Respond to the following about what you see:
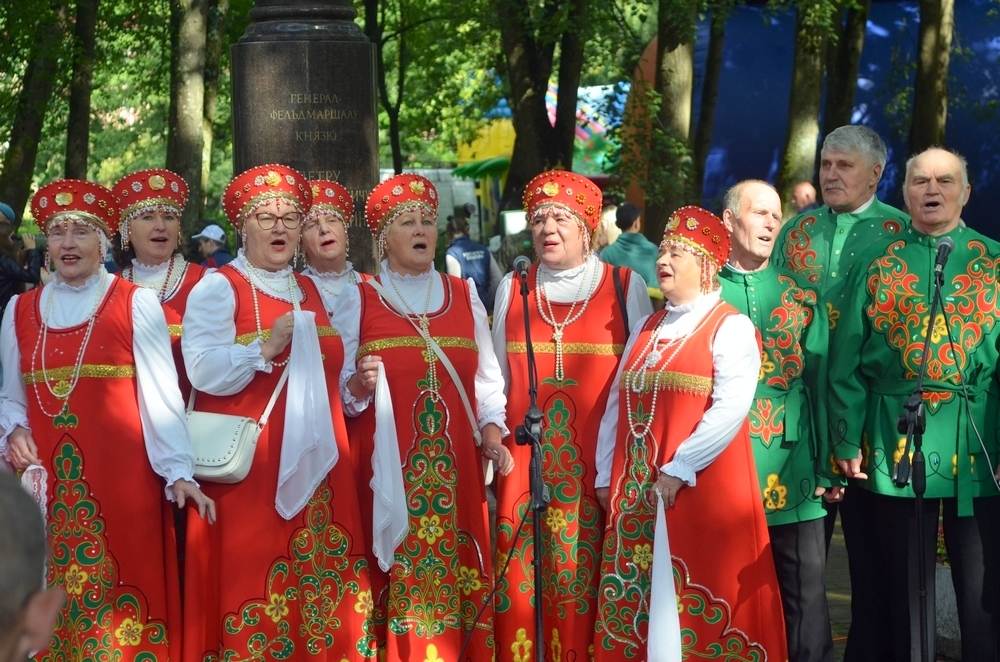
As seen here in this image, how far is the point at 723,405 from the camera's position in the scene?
5.82m

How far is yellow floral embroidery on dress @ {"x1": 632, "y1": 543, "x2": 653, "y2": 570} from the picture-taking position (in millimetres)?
6066

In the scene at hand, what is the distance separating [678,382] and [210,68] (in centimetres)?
1733

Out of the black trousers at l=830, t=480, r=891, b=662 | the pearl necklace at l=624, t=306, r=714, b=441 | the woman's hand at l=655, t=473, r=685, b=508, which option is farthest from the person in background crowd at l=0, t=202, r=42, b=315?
the black trousers at l=830, t=480, r=891, b=662

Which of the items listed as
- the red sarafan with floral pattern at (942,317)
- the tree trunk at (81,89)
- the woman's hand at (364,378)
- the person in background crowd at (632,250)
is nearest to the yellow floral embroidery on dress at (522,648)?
the woman's hand at (364,378)

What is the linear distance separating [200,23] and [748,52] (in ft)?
25.1

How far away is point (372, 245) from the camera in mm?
9477

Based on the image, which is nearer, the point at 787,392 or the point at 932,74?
the point at 787,392

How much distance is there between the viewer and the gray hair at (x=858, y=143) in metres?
6.86

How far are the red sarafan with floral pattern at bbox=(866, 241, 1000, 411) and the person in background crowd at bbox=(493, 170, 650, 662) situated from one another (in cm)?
106

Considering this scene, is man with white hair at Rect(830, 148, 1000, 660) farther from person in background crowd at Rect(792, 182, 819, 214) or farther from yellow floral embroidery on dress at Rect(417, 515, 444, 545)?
person in background crowd at Rect(792, 182, 819, 214)

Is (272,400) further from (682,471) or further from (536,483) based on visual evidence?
(682,471)

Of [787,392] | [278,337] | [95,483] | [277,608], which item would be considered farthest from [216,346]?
[787,392]

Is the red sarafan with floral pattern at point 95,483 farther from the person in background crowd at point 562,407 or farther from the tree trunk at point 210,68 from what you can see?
the tree trunk at point 210,68

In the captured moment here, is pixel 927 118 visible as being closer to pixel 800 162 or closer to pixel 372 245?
pixel 800 162
